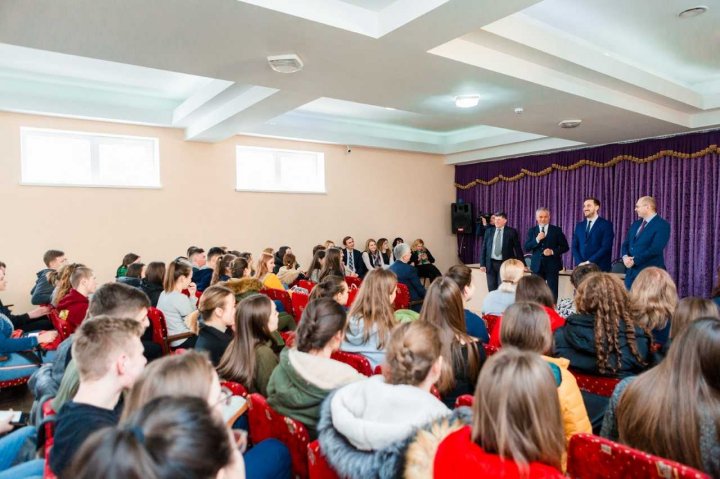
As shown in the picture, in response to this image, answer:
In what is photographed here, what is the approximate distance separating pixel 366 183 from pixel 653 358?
6.96 m

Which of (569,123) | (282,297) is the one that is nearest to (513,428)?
(282,297)

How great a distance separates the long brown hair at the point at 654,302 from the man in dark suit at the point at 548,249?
325 cm

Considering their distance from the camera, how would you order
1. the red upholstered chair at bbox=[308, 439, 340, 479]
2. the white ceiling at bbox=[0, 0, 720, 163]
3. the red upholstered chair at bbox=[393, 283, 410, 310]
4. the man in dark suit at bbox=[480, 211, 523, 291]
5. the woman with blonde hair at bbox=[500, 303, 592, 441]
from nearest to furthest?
1. the red upholstered chair at bbox=[308, 439, 340, 479]
2. the woman with blonde hair at bbox=[500, 303, 592, 441]
3. the white ceiling at bbox=[0, 0, 720, 163]
4. the red upholstered chair at bbox=[393, 283, 410, 310]
5. the man in dark suit at bbox=[480, 211, 523, 291]

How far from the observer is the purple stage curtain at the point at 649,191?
6.67 meters

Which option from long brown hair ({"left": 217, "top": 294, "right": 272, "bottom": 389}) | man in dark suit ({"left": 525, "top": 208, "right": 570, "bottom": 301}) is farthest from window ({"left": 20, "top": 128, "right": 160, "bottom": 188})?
man in dark suit ({"left": 525, "top": 208, "right": 570, "bottom": 301})

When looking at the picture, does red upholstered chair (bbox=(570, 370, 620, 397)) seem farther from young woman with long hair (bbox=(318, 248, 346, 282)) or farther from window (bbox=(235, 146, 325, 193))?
window (bbox=(235, 146, 325, 193))

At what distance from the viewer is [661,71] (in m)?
5.13

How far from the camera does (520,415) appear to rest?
1.11 m

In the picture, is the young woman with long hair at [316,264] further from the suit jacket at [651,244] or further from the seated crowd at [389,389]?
the suit jacket at [651,244]

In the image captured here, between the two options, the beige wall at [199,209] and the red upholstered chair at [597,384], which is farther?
the beige wall at [199,209]

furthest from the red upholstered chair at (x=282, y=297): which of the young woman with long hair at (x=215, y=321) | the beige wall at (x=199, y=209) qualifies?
the beige wall at (x=199, y=209)

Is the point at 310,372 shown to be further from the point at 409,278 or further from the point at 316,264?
the point at 316,264

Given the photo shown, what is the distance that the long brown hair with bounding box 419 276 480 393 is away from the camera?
209 cm

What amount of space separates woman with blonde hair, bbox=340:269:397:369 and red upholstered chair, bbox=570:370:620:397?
3.25 ft
